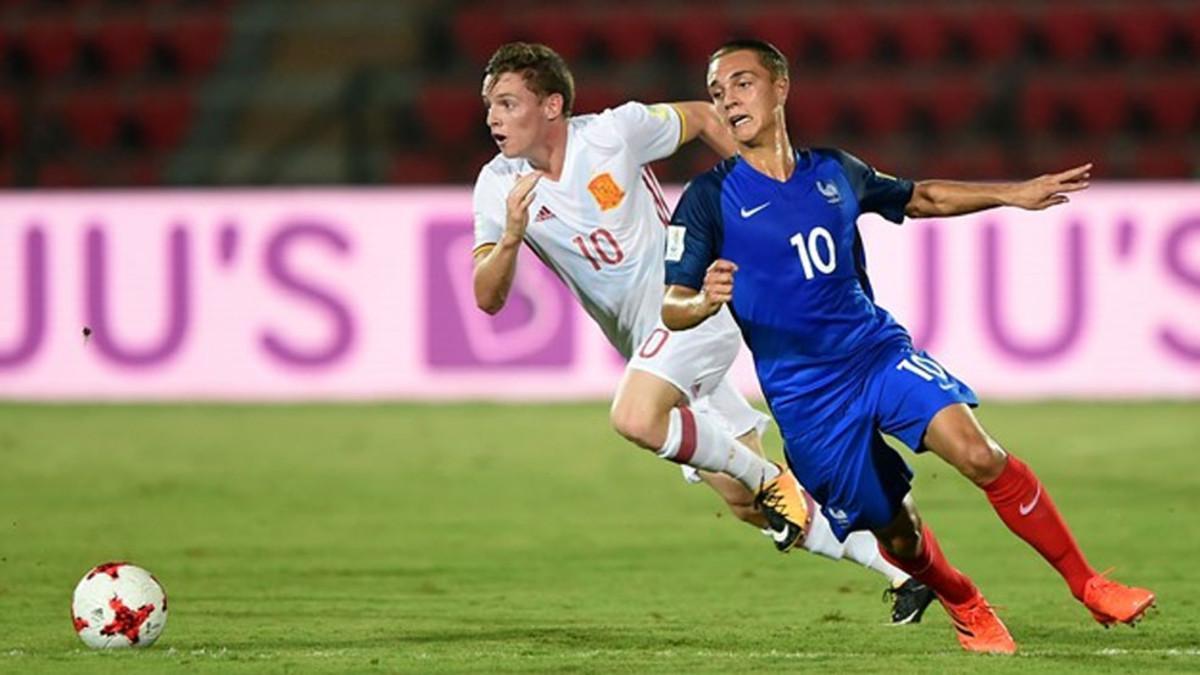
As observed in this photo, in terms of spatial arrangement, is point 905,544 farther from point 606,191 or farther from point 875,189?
point 606,191

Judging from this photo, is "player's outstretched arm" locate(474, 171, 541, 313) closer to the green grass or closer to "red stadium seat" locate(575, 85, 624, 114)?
the green grass

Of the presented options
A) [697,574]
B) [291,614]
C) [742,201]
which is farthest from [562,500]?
[742,201]

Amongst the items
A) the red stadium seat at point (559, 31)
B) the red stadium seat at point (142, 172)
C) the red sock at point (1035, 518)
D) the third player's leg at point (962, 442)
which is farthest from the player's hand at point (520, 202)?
the red stadium seat at point (559, 31)

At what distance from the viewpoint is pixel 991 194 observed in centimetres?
619

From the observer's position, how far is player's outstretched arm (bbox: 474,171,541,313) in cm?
642

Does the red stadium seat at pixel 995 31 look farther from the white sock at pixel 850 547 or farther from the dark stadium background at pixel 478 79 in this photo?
the white sock at pixel 850 547

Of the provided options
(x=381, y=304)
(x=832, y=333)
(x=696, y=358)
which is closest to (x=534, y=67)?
(x=696, y=358)

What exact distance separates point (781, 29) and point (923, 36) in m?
1.03

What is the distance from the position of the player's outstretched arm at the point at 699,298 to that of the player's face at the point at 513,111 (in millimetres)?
1091

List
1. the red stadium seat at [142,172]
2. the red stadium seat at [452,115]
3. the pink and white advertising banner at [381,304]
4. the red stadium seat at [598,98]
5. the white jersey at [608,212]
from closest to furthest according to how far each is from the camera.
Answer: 1. the white jersey at [608,212]
2. the pink and white advertising banner at [381,304]
3. the red stadium seat at [142,172]
4. the red stadium seat at [598,98]
5. the red stadium seat at [452,115]

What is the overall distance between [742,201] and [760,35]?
10977mm

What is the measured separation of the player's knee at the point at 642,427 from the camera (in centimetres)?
677

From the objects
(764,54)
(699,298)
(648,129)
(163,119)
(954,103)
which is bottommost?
(699,298)

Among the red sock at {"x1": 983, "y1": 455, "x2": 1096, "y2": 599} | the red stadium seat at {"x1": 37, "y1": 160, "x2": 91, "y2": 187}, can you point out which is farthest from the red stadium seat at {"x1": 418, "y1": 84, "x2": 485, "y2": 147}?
the red sock at {"x1": 983, "y1": 455, "x2": 1096, "y2": 599}
